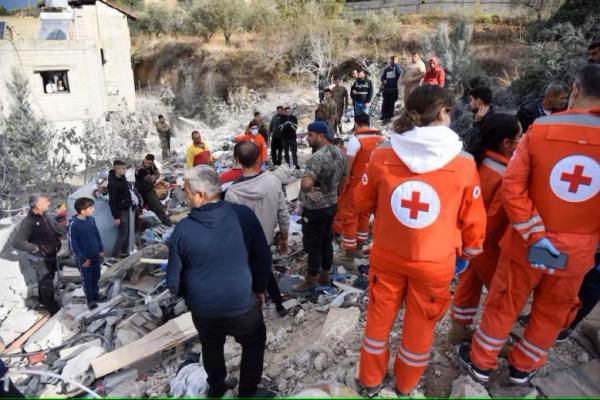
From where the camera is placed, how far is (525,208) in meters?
2.32

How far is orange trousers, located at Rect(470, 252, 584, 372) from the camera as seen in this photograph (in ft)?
7.89

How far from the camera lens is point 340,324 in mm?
3611

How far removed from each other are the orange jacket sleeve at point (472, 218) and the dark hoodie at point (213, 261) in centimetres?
130

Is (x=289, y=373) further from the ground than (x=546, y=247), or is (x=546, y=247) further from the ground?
(x=546, y=247)

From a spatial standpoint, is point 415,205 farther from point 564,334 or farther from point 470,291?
point 564,334

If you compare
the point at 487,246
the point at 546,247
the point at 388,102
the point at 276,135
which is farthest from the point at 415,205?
the point at 388,102

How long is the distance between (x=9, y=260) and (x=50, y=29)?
68.6 ft

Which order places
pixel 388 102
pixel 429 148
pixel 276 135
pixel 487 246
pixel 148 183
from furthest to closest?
Result: pixel 388 102, pixel 276 135, pixel 148 183, pixel 487 246, pixel 429 148

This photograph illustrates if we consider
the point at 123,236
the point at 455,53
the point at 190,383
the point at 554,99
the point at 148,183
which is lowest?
the point at 190,383

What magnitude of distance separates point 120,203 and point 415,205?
5.43m

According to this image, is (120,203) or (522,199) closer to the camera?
(522,199)

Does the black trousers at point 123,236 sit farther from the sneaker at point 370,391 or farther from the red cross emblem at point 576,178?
the red cross emblem at point 576,178

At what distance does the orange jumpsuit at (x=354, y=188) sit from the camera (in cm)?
469

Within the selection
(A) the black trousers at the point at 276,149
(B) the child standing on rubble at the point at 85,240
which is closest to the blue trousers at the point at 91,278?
(B) the child standing on rubble at the point at 85,240
